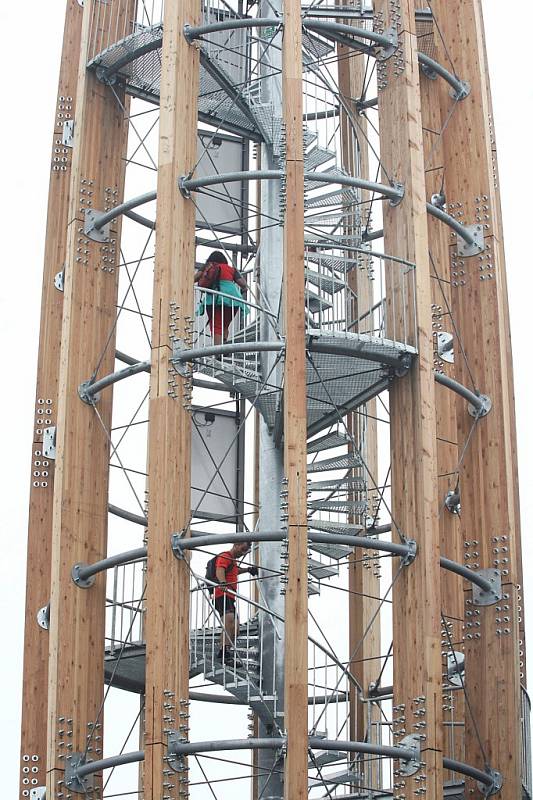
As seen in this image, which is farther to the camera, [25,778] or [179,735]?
→ [25,778]

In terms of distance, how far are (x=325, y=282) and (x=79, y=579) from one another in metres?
6.01

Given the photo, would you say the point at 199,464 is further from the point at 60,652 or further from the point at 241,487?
the point at 60,652

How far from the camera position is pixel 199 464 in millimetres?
27547

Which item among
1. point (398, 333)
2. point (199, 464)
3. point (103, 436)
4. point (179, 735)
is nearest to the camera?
point (179, 735)

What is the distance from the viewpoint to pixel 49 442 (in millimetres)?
27594

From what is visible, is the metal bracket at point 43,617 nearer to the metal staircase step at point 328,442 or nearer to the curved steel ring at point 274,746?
the curved steel ring at point 274,746

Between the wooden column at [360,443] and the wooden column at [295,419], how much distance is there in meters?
5.07

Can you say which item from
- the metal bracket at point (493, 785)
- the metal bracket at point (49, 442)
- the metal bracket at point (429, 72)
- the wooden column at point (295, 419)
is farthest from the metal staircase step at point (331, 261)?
the metal bracket at point (493, 785)

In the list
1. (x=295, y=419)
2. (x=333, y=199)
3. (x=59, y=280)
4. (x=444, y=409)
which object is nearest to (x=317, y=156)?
(x=333, y=199)

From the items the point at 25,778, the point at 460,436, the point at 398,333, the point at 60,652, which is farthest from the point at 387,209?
the point at 25,778

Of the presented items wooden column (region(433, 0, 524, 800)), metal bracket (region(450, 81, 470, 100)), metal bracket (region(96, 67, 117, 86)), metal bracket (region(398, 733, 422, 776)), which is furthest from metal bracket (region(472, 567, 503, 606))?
metal bracket (region(96, 67, 117, 86))

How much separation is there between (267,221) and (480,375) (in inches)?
158

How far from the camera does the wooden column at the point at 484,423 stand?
2497 centimetres

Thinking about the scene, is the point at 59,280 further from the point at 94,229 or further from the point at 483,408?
the point at 483,408
